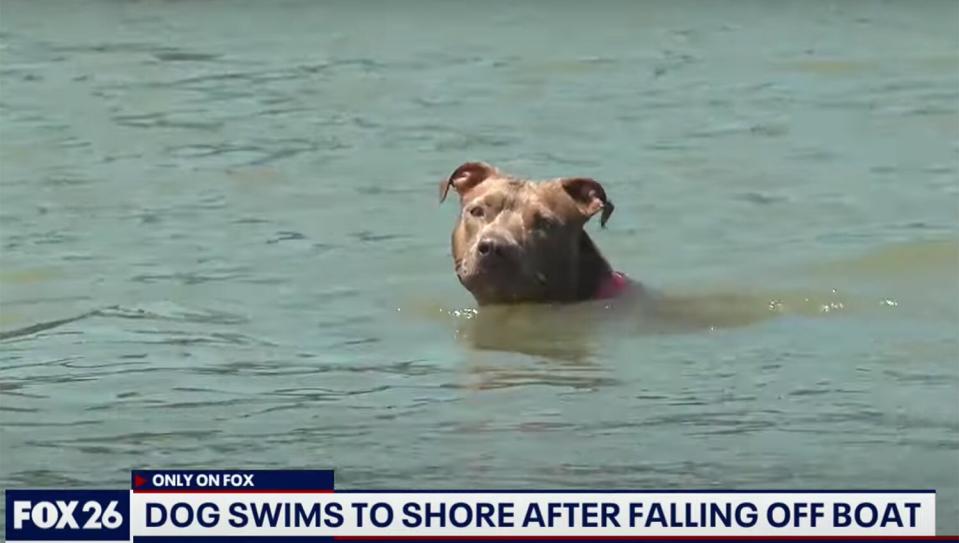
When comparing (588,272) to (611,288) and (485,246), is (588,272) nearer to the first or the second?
(611,288)

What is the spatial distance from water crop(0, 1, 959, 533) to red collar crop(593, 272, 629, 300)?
0.17 meters

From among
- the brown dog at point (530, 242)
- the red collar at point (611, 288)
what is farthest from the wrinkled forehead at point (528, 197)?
the red collar at point (611, 288)

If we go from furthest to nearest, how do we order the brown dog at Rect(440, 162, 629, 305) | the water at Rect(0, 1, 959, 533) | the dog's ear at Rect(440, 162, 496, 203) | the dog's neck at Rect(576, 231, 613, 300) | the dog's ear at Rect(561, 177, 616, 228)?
1. the dog's ear at Rect(440, 162, 496, 203)
2. the dog's neck at Rect(576, 231, 613, 300)
3. the dog's ear at Rect(561, 177, 616, 228)
4. the brown dog at Rect(440, 162, 629, 305)
5. the water at Rect(0, 1, 959, 533)

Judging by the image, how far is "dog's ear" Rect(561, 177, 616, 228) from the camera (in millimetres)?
11258

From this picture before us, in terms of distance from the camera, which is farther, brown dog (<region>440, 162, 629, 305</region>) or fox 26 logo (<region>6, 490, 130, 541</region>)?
brown dog (<region>440, 162, 629, 305</region>)

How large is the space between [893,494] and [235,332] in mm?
4113

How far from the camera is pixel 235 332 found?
11320 millimetres

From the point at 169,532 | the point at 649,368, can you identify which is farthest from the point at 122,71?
the point at 169,532

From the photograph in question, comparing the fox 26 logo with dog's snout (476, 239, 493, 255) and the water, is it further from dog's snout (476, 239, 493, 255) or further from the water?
A: dog's snout (476, 239, 493, 255)

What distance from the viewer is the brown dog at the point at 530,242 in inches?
439

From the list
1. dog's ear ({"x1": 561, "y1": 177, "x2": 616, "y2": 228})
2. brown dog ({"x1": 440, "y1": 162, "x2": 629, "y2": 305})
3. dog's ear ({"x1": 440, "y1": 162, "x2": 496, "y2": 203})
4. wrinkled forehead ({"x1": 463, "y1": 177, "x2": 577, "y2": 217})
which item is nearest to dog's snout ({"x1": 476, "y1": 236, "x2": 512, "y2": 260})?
brown dog ({"x1": 440, "y1": 162, "x2": 629, "y2": 305})

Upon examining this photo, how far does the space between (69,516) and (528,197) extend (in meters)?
3.89

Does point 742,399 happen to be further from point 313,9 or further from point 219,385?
point 313,9

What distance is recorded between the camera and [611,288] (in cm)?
1161
